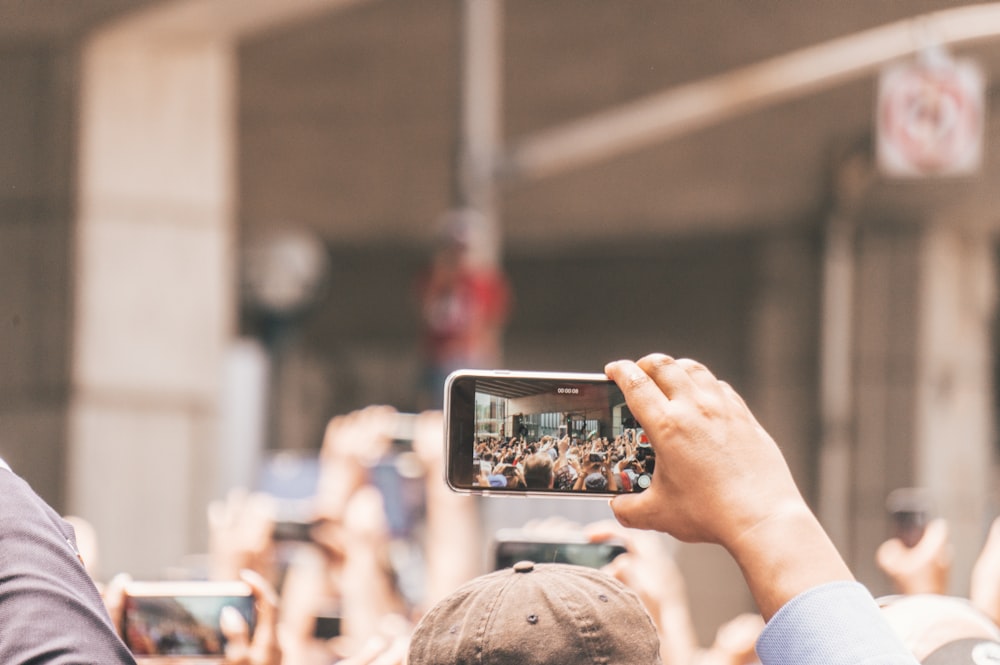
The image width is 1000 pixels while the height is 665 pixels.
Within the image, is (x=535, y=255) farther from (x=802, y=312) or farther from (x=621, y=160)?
(x=802, y=312)

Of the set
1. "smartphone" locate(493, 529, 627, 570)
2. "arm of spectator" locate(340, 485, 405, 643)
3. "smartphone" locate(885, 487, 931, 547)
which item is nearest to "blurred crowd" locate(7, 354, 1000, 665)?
"smartphone" locate(493, 529, 627, 570)

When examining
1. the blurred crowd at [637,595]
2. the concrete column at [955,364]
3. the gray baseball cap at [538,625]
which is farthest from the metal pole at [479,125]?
the gray baseball cap at [538,625]

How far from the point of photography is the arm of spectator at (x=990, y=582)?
2633 mm

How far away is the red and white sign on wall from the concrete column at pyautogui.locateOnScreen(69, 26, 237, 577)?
12.5ft

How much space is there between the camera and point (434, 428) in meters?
4.54

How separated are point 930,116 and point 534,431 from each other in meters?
7.10

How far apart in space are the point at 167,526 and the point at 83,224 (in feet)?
5.51

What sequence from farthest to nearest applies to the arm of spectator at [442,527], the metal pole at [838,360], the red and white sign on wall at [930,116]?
the metal pole at [838,360] → the red and white sign on wall at [930,116] → the arm of spectator at [442,527]

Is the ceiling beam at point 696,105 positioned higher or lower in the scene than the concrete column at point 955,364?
higher

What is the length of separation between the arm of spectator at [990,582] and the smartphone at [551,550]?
1.97 feet

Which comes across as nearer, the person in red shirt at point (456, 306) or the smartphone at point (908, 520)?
the smartphone at point (908, 520)

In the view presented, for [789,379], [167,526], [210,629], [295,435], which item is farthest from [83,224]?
[295,435]

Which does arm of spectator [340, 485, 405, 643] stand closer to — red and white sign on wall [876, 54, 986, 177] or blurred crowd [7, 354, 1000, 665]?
blurred crowd [7, 354, 1000, 665]

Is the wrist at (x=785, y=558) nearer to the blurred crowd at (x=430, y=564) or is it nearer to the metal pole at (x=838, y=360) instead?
the blurred crowd at (x=430, y=564)
